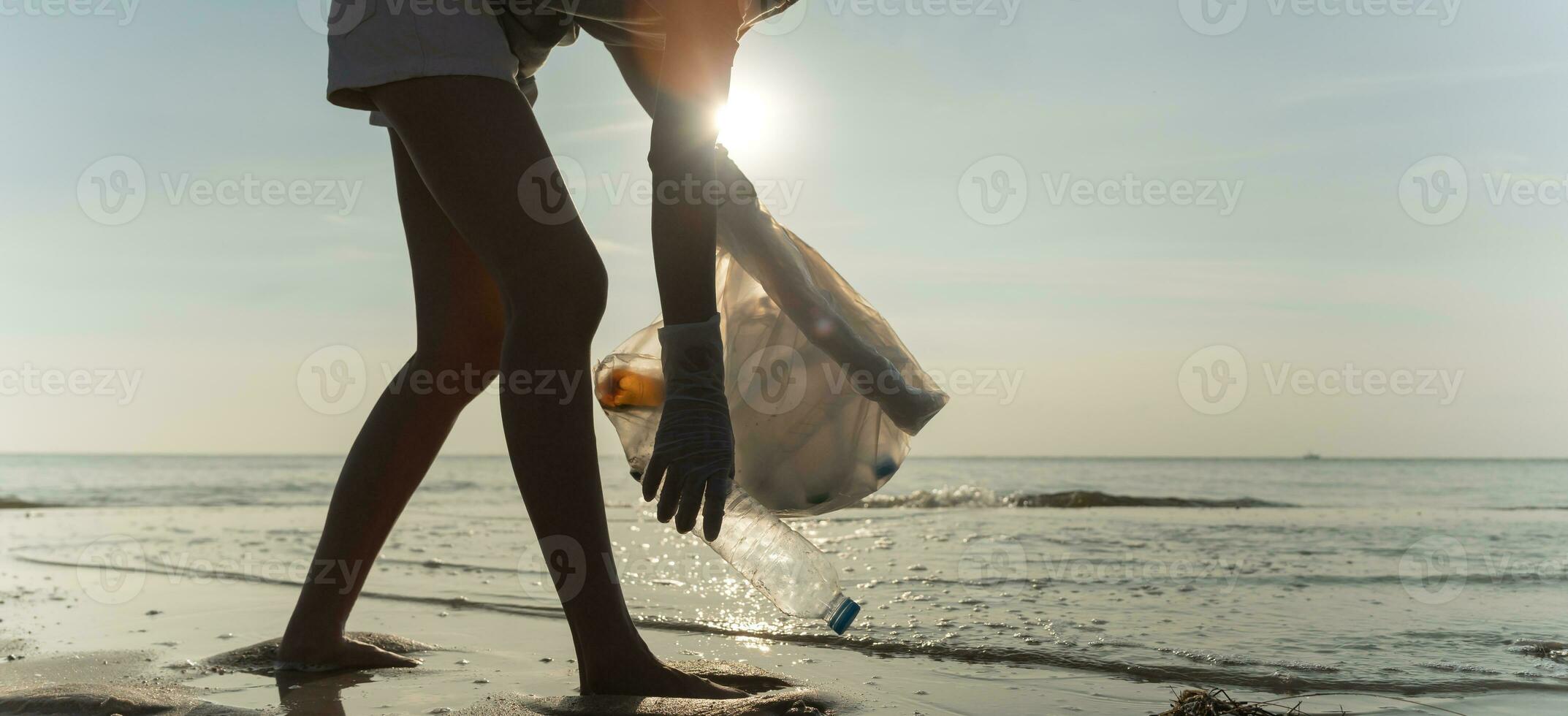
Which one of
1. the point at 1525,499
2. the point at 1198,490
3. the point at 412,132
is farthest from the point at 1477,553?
the point at 1198,490

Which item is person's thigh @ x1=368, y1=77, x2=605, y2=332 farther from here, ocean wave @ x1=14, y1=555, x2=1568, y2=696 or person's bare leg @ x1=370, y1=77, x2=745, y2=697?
ocean wave @ x1=14, y1=555, x2=1568, y2=696

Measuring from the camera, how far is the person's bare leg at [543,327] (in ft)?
A: 4.68

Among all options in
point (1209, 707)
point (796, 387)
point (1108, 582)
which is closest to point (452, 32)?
point (796, 387)

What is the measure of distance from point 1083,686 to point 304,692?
4.29 feet

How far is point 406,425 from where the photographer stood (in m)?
1.82

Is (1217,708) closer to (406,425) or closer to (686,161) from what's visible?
(686,161)

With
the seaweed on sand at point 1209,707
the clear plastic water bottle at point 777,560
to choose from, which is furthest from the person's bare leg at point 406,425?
the seaweed on sand at point 1209,707

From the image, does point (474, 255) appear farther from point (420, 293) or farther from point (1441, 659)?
point (1441, 659)

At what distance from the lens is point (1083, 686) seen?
5.89 ft

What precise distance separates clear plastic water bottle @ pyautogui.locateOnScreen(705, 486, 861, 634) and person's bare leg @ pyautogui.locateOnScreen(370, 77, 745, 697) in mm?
437

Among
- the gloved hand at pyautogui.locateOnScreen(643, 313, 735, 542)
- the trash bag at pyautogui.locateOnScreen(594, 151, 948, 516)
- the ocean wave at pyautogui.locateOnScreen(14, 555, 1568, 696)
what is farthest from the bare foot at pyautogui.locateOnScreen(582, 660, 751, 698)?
the ocean wave at pyautogui.locateOnScreen(14, 555, 1568, 696)

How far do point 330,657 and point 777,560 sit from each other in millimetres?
822

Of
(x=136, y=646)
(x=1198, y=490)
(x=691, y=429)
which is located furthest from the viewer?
(x=1198, y=490)

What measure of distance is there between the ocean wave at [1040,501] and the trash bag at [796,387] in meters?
8.99
